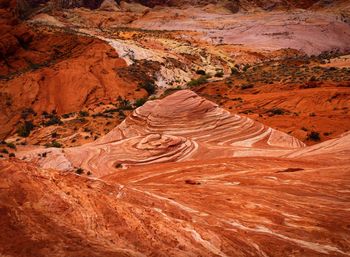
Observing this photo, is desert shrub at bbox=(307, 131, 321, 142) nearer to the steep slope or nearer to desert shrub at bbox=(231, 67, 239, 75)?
the steep slope

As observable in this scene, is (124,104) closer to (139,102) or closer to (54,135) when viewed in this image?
(139,102)

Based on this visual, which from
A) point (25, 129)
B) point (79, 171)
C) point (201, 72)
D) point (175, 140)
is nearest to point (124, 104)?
point (25, 129)

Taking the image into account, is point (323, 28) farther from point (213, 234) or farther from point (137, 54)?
point (213, 234)

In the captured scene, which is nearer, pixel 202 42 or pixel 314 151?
pixel 314 151

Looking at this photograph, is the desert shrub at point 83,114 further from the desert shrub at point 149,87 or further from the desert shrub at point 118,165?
the desert shrub at point 118,165

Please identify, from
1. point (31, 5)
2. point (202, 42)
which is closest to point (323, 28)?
point (202, 42)

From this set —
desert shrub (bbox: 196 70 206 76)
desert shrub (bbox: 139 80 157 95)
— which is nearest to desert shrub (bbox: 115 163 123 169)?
desert shrub (bbox: 139 80 157 95)

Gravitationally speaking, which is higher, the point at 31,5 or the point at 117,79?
the point at 31,5

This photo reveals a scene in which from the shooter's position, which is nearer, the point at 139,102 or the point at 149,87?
the point at 139,102

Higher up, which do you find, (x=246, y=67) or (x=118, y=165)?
(x=118, y=165)
